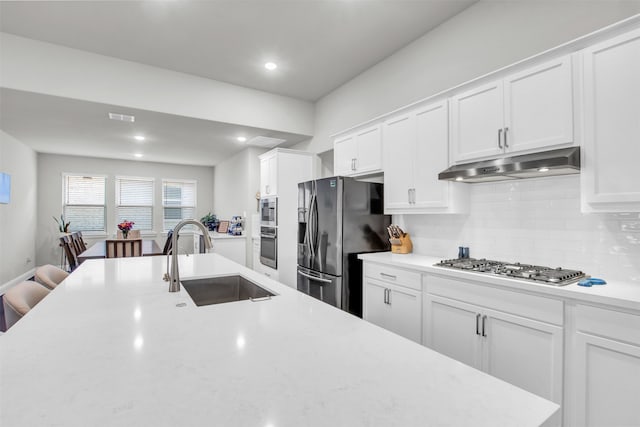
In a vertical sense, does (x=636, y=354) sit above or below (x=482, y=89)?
below

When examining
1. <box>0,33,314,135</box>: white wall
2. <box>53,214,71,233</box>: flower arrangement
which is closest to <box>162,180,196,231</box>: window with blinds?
<box>53,214,71,233</box>: flower arrangement

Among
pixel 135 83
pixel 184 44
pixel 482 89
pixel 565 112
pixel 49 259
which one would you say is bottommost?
pixel 49 259

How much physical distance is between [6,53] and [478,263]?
188 inches

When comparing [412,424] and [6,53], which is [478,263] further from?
[6,53]

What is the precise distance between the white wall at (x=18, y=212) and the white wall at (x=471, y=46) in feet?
18.3

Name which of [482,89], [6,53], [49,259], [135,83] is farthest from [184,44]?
[49,259]

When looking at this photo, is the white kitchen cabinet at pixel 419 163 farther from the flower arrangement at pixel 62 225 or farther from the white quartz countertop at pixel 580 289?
the flower arrangement at pixel 62 225

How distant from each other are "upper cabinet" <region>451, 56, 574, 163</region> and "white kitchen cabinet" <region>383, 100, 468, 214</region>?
15 cm

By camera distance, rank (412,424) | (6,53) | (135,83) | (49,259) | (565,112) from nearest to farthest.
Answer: (412,424)
(565,112)
(6,53)
(135,83)
(49,259)

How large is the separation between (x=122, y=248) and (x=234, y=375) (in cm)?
446

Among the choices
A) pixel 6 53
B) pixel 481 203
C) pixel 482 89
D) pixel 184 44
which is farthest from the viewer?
pixel 184 44

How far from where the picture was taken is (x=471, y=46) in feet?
9.15

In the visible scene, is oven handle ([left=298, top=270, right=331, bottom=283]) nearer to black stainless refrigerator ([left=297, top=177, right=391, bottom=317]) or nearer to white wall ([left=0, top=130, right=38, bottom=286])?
black stainless refrigerator ([left=297, top=177, right=391, bottom=317])

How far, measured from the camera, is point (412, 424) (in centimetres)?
62
